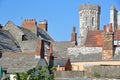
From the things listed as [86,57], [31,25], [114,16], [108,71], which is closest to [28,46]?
[31,25]

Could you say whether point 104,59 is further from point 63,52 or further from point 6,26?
point 6,26

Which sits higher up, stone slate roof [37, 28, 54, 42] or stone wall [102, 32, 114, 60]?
stone slate roof [37, 28, 54, 42]

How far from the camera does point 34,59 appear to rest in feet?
163

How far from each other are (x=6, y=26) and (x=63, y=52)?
10.5 m

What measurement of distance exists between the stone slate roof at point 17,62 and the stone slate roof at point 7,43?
33.5ft

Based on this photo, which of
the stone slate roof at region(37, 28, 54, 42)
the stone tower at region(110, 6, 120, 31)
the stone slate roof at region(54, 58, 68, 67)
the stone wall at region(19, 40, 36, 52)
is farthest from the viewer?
the stone tower at region(110, 6, 120, 31)

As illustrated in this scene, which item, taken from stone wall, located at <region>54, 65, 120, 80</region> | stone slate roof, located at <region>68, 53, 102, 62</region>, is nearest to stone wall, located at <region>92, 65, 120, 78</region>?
stone wall, located at <region>54, 65, 120, 80</region>

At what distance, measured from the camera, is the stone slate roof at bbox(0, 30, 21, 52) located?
209ft

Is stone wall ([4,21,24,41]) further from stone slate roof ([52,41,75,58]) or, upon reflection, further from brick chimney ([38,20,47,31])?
brick chimney ([38,20,47,31])

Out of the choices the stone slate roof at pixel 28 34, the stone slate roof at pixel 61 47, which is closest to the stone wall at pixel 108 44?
the stone slate roof at pixel 61 47

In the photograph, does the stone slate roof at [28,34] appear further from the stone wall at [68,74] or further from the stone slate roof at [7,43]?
the stone wall at [68,74]

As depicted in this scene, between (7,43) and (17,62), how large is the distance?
649 inches

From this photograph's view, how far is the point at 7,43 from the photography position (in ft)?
218

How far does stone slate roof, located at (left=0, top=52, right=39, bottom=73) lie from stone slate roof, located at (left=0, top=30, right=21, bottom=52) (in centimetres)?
1021
